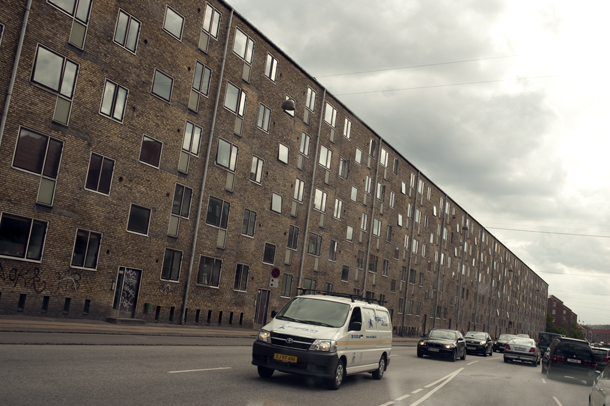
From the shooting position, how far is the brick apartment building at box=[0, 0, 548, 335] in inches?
742

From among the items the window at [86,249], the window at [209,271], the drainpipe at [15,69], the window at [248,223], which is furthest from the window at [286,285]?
the drainpipe at [15,69]

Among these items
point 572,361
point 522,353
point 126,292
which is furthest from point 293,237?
point 572,361

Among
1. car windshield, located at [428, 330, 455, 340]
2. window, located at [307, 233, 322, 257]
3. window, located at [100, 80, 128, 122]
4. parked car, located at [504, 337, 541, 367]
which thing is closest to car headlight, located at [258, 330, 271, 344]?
window, located at [100, 80, 128, 122]

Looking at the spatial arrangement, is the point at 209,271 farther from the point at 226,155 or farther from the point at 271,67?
the point at 271,67

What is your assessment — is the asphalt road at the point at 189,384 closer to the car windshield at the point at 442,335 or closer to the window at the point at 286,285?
the car windshield at the point at 442,335

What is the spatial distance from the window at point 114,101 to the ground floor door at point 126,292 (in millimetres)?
6441

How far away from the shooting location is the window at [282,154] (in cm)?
3300

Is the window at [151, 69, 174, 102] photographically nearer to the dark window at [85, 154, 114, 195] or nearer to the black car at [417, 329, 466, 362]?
the dark window at [85, 154, 114, 195]

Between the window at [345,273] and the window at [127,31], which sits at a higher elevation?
the window at [127,31]

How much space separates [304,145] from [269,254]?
796 cm

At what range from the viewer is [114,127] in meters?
22.0

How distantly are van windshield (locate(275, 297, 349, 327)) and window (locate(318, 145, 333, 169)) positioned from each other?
26.4 m

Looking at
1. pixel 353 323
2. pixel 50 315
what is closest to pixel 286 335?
pixel 353 323

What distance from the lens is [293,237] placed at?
3522 centimetres
